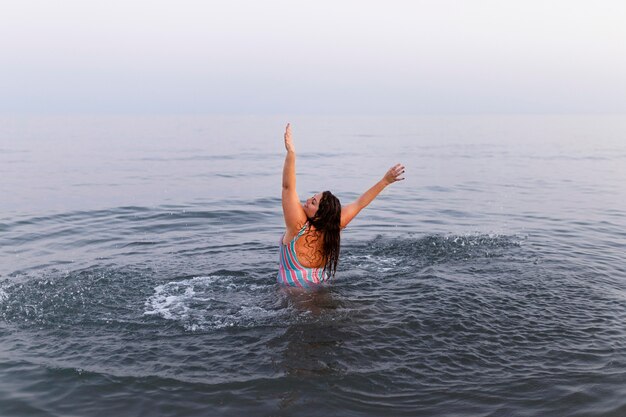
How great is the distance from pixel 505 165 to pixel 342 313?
91.1 feet

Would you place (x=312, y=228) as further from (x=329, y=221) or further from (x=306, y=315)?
(x=306, y=315)

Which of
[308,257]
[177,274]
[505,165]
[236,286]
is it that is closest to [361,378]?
[308,257]

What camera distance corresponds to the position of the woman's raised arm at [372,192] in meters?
7.80

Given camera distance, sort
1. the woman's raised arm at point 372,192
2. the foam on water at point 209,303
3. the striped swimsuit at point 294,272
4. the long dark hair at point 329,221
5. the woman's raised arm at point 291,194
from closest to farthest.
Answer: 1. the woman's raised arm at point 291,194
2. the foam on water at point 209,303
3. the woman's raised arm at point 372,192
4. the long dark hair at point 329,221
5. the striped swimsuit at point 294,272

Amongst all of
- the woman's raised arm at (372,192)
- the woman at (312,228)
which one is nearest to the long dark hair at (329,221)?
the woman at (312,228)

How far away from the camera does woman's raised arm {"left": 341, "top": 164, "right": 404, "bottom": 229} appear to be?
7.80m

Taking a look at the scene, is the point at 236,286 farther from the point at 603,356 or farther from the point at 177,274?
the point at 603,356

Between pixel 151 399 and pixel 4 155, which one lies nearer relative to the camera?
pixel 151 399

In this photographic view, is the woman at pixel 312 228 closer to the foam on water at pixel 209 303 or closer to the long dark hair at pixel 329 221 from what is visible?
the long dark hair at pixel 329 221

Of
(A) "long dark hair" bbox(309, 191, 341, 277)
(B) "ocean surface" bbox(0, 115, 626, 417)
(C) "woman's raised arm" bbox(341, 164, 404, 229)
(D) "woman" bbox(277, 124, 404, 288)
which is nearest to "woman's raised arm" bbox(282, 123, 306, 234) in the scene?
(D) "woman" bbox(277, 124, 404, 288)

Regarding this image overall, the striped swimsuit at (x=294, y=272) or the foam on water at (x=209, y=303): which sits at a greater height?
the striped swimsuit at (x=294, y=272)

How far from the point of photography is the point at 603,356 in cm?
670

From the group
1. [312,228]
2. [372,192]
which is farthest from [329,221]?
[372,192]

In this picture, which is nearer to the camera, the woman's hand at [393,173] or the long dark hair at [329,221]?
the woman's hand at [393,173]
